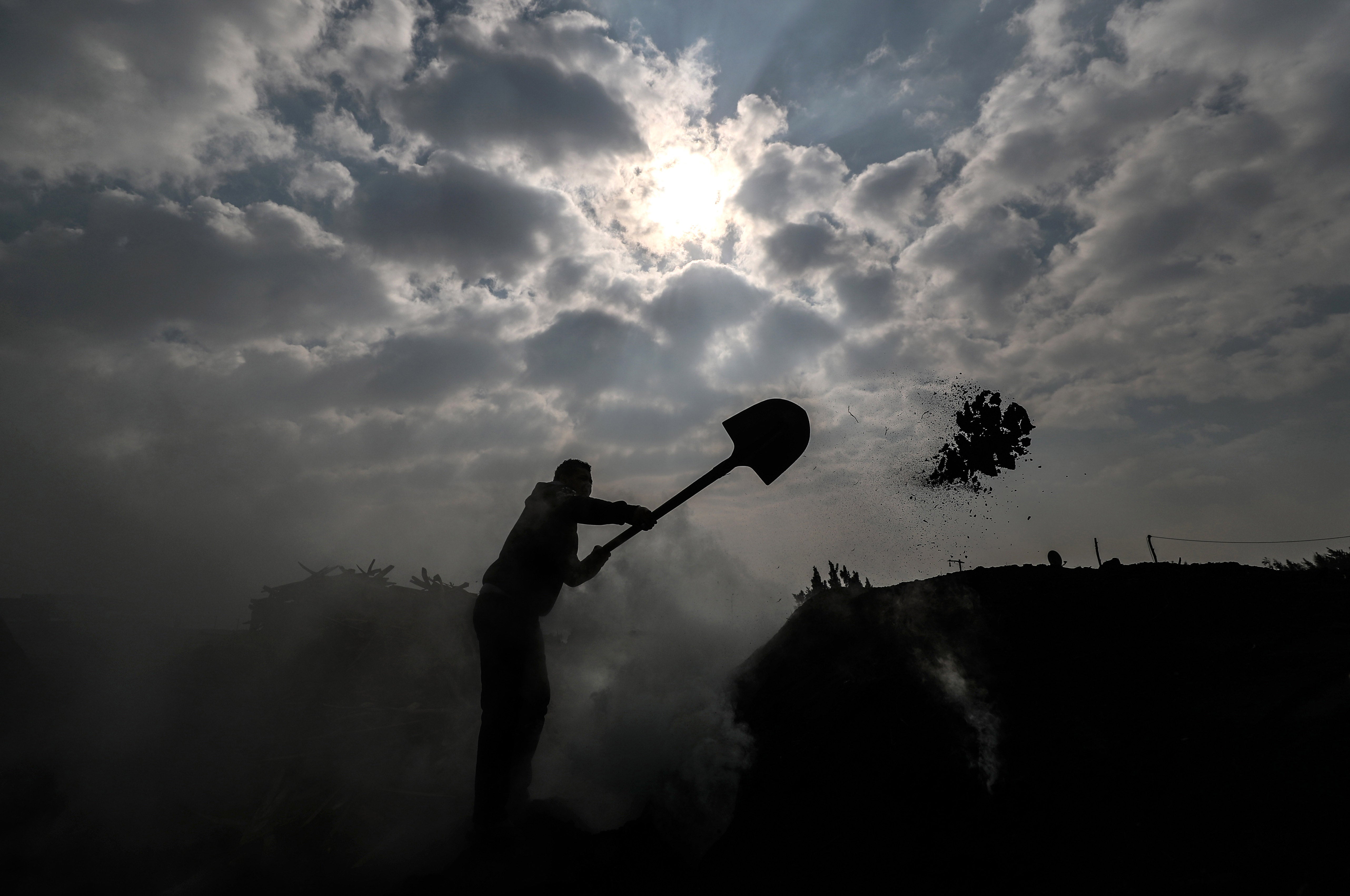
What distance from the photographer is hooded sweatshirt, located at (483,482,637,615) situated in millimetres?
4375

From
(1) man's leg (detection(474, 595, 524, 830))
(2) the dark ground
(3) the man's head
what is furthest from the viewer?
(3) the man's head

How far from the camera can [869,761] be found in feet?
13.8

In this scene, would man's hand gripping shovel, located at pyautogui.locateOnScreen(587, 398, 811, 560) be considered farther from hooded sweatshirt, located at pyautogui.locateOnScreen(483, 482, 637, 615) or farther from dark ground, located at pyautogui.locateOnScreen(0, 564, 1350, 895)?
dark ground, located at pyautogui.locateOnScreen(0, 564, 1350, 895)

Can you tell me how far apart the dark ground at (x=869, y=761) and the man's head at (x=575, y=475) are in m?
2.54

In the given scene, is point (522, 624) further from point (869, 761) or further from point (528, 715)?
point (869, 761)

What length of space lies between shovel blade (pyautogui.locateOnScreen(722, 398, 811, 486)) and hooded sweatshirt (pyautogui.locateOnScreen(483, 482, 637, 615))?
4.73 feet

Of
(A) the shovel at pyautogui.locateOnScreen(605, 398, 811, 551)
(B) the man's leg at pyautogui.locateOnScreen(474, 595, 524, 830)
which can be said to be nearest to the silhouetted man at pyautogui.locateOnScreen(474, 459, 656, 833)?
(B) the man's leg at pyautogui.locateOnScreen(474, 595, 524, 830)

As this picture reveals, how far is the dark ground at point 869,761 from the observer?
9.86 feet

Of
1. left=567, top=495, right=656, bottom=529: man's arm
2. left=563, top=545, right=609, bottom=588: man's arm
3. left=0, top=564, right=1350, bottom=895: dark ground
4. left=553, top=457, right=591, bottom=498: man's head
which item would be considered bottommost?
left=0, top=564, right=1350, bottom=895: dark ground

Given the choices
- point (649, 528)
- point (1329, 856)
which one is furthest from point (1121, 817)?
point (649, 528)

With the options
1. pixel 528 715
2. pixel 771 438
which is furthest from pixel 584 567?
pixel 771 438

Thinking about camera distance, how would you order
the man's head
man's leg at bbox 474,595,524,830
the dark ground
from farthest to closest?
the man's head < man's leg at bbox 474,595,524,830 < the dark ground

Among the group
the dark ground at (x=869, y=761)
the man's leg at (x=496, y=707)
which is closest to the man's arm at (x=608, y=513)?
the man's leg at (x=496, y=707)

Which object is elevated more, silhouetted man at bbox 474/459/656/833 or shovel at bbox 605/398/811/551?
shovel at bbox 605/398/811/551
